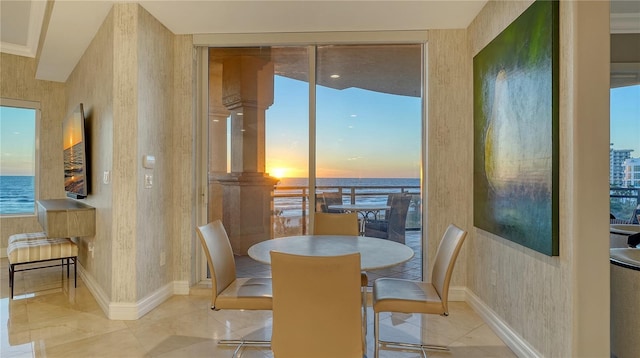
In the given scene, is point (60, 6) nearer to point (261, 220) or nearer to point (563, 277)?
point (261, 220)

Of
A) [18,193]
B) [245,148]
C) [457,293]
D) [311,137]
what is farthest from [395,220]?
[18,193]

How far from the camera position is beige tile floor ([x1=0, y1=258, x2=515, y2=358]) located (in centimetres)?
230

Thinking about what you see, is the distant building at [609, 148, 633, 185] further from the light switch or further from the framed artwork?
the light switch

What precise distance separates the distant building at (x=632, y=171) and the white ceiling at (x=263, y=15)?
145 centimetres

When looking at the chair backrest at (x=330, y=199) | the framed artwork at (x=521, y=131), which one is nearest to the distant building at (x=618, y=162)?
the framed artwork at (x=521, y=131)

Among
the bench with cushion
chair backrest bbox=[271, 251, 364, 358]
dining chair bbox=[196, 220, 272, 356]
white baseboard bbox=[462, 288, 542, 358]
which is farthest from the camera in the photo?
the bench with cushion

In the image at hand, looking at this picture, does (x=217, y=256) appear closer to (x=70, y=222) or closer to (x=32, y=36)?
(x=70, y=222)

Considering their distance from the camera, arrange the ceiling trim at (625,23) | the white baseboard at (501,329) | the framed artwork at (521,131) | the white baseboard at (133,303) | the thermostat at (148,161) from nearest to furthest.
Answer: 1. the framed artwork at (521,131)
2. the white baseboard at (501,329)
3. the white baseboard at (133,303)
4. the thermostat at (148,161)
5. the ceiling trim at (625,23)

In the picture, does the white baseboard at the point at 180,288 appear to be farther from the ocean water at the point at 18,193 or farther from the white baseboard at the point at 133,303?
the ocean water at the point at 18,193

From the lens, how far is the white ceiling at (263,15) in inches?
111

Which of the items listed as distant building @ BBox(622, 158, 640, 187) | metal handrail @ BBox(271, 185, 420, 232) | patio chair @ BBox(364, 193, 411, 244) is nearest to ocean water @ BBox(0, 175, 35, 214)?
metal handrail @ BBox(271, 185, 420, 232)

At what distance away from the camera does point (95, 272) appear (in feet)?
11.0

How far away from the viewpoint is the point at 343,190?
3.79 metres

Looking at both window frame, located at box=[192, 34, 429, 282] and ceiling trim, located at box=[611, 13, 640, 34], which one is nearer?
window frame, located at box=[192, 34, 429, 282]
